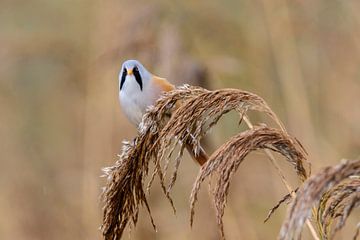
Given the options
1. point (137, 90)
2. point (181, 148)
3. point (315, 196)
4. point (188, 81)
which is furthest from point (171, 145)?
point (188, 81)

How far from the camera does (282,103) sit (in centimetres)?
418

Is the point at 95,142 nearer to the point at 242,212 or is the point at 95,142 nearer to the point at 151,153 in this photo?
the point at 242,212

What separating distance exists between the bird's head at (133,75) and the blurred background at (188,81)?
1.36ft

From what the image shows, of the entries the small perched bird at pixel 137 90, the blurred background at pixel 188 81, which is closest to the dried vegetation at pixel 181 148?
the small perched bird at pixel 137 90

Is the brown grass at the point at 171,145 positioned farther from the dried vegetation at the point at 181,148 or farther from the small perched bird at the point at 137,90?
the small perched bird at the point at 137,90

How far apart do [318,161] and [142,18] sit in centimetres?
107

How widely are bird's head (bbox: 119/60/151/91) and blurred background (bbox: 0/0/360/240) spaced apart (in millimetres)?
414

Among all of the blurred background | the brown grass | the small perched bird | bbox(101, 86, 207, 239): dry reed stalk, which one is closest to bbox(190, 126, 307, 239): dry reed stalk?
the brown grass

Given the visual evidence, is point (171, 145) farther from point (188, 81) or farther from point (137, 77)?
A: point (188, 81)

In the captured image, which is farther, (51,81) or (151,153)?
(51,81)

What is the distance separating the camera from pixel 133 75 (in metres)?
3.02

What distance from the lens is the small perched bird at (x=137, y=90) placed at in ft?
9.57

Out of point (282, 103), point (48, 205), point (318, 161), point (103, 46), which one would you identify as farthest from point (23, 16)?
point (318, 161)

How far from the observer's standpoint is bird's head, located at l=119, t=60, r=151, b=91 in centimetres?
298
